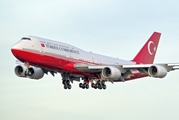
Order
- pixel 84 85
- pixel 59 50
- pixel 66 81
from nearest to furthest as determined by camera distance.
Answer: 1. pixel 59 50
2. pixel 66 81
3. pixel 84 85


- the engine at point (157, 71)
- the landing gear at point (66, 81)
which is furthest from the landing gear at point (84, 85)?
the engine at point (157, 71)

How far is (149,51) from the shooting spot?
89.9 metres

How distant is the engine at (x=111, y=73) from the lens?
73.6m

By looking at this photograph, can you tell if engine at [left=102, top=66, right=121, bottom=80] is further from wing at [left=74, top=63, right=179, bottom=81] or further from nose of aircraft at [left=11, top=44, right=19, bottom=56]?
nose of aircraft at [left=11, top=44, right=19, bottom=56]

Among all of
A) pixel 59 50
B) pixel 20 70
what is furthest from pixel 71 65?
pixel 20 70

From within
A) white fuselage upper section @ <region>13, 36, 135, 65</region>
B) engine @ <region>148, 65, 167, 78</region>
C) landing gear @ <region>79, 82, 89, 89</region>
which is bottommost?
landing gear @ <region>79, 82, 89, 89</region>

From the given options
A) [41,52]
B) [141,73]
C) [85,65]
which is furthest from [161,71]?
[41,52]

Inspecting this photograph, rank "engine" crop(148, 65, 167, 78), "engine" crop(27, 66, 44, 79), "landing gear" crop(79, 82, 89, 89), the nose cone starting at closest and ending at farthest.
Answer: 1. the nose cone
2. "engine" crop(148, 65, 167, 78)
3. "engine" crop(27, 66, 44, 79)
4. "landing gear" crop(79, 82, 89, 89)

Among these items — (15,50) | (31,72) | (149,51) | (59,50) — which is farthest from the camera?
(149,51)

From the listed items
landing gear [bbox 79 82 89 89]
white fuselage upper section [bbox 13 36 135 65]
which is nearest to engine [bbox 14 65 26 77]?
white fuselage upper section [bbox 13 36 135 65]

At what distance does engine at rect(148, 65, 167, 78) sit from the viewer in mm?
72812

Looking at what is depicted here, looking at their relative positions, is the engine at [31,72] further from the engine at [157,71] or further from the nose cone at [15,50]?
the engine at [157,71]

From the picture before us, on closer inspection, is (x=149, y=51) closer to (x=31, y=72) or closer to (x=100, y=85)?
(x=100, y=85)

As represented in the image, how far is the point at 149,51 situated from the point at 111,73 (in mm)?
17592
